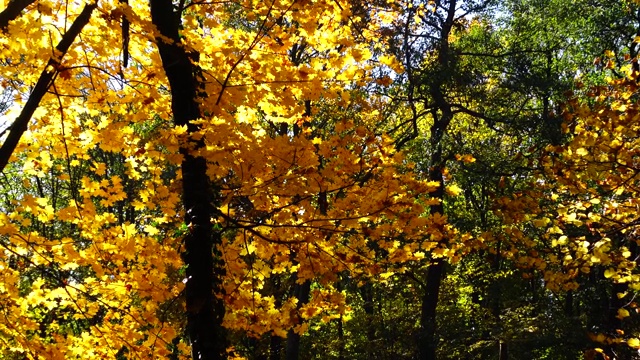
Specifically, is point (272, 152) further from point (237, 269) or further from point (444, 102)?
point (444, 102)

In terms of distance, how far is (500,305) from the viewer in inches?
696

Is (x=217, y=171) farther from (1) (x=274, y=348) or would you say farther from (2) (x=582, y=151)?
(1) (x=274, y=348)

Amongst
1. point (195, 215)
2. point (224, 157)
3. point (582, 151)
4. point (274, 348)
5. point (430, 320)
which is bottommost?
point (195, 215)

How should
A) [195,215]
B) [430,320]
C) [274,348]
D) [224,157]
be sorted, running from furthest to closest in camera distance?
[274,348] → [430,320] → [195,215] → [224,157]

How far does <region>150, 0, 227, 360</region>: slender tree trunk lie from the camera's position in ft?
14.3

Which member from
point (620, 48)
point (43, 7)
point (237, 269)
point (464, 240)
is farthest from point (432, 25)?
point (43, 7)

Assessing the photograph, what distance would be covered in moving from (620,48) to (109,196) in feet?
56.7

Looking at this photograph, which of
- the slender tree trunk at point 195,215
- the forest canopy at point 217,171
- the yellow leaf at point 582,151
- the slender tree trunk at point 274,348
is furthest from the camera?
the slender tree trunk at point 274,348

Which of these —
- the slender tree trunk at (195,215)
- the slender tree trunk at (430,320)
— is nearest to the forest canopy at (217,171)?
the slender tree trunk at (195,215)

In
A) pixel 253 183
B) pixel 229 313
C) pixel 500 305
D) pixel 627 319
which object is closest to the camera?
pixel 253 183

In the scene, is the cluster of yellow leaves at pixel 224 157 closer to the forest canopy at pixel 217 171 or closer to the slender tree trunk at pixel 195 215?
the forest canopy at pixel 217 171

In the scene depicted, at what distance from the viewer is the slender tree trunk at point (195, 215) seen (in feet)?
14.3

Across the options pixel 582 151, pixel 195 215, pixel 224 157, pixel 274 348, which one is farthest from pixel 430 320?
pixel 224 157

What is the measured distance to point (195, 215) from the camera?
4.47 meters
